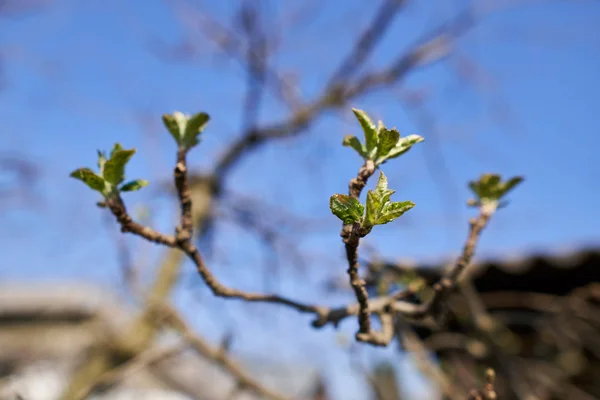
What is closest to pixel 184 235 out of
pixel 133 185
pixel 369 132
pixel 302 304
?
pixel 133 185

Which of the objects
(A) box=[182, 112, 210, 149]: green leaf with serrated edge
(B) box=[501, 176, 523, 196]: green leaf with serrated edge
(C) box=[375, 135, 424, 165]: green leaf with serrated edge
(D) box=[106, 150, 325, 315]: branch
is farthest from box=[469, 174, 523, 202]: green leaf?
(A) box=[182, 112, 210, 149]: green leaf with serrated edge

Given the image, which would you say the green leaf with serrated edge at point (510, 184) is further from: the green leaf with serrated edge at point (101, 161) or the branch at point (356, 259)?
the green leaf with serrated edge at point (101, 161)

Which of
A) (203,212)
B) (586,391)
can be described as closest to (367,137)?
(203,212)

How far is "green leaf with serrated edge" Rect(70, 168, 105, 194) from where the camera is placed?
85 centimetres

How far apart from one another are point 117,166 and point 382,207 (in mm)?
448

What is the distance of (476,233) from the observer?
0.98 m

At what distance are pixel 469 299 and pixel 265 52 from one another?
8.34ft

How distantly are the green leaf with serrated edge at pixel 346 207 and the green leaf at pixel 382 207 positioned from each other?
0.01 m

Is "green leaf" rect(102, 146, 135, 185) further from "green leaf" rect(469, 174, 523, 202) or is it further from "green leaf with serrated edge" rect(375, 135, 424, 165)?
"green leaf" rect(469, 174, 523, 202)

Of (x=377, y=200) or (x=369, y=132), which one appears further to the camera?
(x=369, y=132)

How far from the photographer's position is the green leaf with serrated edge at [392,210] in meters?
0.65

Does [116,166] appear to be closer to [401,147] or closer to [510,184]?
[401,147]

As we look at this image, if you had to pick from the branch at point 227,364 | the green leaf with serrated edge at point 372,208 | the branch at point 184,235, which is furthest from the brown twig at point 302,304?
the branch at point 227,364

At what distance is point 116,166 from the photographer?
88 centimetres
